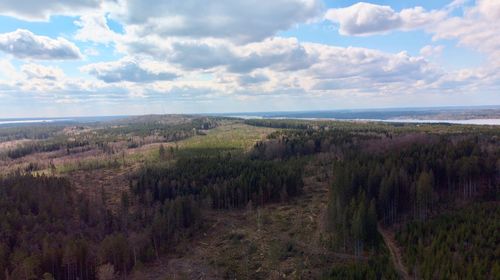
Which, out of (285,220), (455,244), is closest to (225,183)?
(285,220)

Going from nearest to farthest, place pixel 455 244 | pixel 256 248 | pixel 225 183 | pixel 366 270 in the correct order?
pixel 366 270 < pixel 455 244 < pixel 256 248 < pixel 225 183

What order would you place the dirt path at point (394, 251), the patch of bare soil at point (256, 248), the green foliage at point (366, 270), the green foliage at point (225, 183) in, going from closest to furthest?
the green foliage at point (366, 270) → the dirt path at point (394, 251) → the patch of bare soil at point (256, 248) → the green foliage at point (225, 183)

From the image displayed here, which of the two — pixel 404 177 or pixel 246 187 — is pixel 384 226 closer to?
pixel 404 177

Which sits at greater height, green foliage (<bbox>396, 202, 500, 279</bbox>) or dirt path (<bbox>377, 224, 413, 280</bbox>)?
green foliage (<bbox>396, 202, 500, 279</bbox>)

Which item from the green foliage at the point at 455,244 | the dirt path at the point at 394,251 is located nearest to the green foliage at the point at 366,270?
the dirt path at the point at 394,251

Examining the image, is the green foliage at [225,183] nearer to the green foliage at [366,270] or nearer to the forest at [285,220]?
the forest at [285,220]

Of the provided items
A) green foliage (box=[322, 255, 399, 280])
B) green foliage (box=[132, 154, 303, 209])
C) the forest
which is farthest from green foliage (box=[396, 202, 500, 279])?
green foliage (box=[132, 154, 303, 209])

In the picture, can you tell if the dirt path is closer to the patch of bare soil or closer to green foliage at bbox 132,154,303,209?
the patch of bare soil

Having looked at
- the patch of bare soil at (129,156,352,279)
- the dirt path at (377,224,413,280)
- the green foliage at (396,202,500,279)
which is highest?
the green foliage at (396,202,500,279)

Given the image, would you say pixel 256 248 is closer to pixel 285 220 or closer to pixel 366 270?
pixel 285 220
